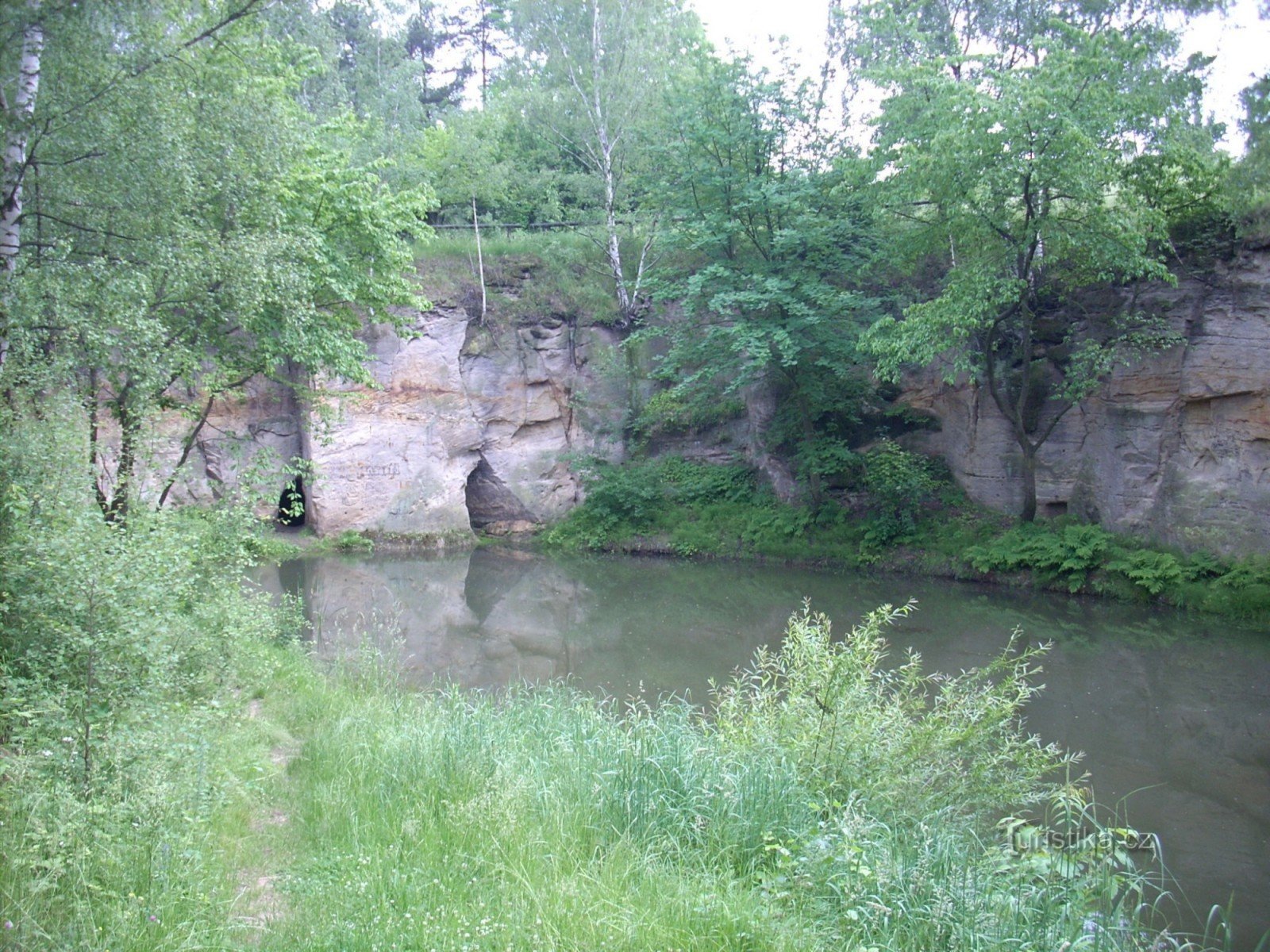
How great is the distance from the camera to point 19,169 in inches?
229

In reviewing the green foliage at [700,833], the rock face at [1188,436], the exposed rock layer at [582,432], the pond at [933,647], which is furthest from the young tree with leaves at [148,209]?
the rock face at [1188,436]

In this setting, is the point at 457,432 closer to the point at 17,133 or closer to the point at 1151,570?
the point at 1151,570

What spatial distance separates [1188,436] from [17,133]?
14758 millimetres

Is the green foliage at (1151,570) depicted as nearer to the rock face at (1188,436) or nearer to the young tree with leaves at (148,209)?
the rock face at (1188,436)

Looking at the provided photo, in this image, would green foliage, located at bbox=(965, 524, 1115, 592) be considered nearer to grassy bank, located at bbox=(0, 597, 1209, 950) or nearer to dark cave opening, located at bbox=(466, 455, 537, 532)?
grassy bank, located at bbox=(0, 597, 1209, 950)

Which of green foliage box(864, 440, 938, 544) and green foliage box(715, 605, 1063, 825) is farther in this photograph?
green foliage box(864, 440, 938, 544)

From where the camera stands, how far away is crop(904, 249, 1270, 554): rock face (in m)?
13.1

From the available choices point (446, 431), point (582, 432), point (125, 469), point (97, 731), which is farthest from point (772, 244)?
point (97, 731)

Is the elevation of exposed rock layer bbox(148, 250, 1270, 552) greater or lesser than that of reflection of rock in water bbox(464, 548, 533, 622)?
greater

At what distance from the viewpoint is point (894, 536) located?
1680cm

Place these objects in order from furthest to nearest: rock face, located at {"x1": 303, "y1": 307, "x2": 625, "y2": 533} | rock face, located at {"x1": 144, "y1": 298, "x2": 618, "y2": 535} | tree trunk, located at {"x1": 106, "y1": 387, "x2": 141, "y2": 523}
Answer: rock face, located at {"x1": 303, "y1": 307, "x2": 625, "y2": 533} → rock face, located at {"x1": 144, "y1": 298, "x2": 618, "y2": 535} → tree trunk, located at {"x1": 106, "y1": 387, "x2": 141, "y2": 523}

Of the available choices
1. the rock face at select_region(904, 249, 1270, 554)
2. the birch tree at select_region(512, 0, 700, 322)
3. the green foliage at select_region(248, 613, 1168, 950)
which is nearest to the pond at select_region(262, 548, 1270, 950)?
the green foliage at select_region(248, 613, 1168, 950)

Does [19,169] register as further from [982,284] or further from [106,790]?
[982,284]

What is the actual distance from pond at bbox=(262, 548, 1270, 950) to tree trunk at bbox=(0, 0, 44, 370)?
16.0 feet
